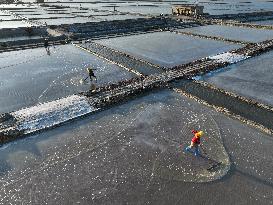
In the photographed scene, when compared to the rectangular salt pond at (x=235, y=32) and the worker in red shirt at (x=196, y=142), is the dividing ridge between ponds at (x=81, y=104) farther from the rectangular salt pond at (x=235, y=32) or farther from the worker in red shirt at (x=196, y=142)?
the rectangular salt pond at (x=235, y=32)

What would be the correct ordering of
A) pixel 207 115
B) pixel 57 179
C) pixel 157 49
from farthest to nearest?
pixel 157 49 < pixel 207 115 < pixel 57 179

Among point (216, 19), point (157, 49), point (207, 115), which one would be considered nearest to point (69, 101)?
point (207, 115)

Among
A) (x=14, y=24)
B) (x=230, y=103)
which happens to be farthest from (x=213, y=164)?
(x=14, y=24)

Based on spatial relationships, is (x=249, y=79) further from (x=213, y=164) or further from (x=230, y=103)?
(x=213, y=164)

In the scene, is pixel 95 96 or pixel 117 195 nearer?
pixel 117 195

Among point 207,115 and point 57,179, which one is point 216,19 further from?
point 57,179

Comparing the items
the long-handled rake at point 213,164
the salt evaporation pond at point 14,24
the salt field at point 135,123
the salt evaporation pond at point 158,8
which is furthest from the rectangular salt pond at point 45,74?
the salt evaporation pond at point 158,8
